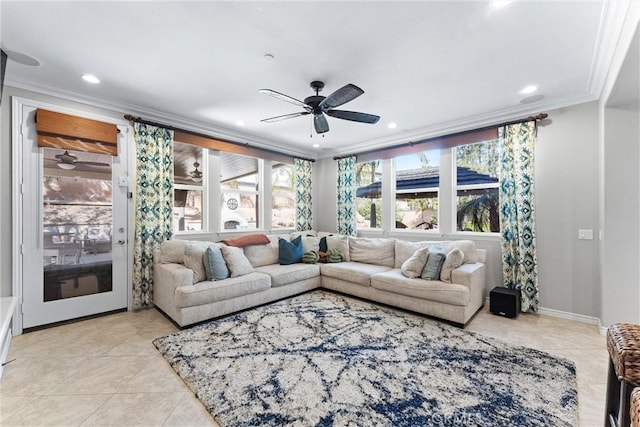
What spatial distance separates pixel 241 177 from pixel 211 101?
5.94 ft

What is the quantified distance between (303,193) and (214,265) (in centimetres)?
285

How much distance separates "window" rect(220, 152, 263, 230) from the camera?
4.86m

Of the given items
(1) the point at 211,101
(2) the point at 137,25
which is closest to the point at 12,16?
(2) the point at 137,25

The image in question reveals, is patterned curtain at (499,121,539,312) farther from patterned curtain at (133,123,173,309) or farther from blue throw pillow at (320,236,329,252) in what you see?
patterned curtain at (133,123,173,309)

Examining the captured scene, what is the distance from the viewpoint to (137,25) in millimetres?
2094

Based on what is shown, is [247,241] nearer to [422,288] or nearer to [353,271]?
[353,271]

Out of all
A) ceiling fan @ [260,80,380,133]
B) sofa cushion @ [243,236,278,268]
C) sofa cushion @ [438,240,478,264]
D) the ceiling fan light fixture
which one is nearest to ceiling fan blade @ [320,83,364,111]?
ceiling fan @ [260,80,380,133]

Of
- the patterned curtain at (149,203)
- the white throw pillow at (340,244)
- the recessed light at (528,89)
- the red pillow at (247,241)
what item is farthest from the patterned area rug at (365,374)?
the recessed light at (528,89)

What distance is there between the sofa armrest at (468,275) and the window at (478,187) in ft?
3.04

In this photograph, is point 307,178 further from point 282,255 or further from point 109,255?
point 109,255

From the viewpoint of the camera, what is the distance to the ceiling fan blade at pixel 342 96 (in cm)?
237

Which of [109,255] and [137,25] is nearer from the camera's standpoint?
[137,25]

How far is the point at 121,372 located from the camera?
88.3 inches

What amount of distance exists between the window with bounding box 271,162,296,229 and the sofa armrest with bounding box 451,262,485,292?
343cm
